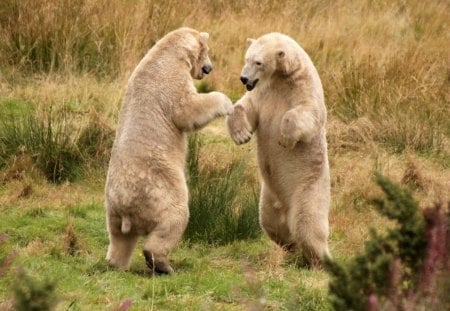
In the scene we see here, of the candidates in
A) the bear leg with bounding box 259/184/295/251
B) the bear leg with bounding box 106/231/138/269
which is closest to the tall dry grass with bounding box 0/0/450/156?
the bear leg with bounding box 259/184/295/251

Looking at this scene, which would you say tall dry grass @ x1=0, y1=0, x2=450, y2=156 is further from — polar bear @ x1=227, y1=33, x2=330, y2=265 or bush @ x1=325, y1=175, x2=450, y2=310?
bush @ x1=325, y1=175, x2=450, y2=310

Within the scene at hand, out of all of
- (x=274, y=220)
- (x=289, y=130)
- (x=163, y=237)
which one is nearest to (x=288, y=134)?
(x=289, y=130)

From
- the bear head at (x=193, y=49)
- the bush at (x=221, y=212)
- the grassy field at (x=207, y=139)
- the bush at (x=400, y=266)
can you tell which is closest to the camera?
the bush at (x=400, y=266)

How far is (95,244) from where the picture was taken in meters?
8.08

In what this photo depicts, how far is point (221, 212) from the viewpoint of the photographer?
8250mm

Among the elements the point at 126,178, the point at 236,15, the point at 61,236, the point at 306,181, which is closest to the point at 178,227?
the point at 126,178

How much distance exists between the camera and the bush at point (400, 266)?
3.73 m

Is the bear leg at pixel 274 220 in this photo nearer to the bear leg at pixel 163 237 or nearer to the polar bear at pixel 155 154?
the polar bear at pixel 155 154

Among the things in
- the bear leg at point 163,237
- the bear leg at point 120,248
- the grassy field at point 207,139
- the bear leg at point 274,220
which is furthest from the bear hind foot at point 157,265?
the bear leg at point 274,220

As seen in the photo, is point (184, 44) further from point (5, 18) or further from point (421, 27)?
point (421, 27)

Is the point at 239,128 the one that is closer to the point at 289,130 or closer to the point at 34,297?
the point at 289,130

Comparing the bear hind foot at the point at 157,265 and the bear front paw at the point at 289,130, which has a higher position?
the bear front paw at the point at 289,130

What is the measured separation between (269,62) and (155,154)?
1.05 m

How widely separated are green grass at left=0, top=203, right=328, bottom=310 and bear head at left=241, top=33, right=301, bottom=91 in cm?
132
